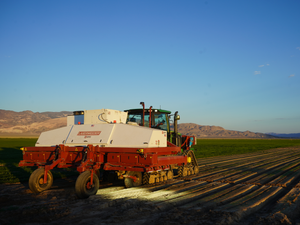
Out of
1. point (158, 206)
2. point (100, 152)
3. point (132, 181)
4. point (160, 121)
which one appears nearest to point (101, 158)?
point (100, 152)

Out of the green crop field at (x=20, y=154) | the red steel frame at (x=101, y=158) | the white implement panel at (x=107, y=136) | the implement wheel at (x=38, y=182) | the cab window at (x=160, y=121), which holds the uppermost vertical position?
the cab window at (x=160, y=121)

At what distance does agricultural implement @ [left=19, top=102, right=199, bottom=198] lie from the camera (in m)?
7.77

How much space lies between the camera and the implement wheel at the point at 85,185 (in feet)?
23.1

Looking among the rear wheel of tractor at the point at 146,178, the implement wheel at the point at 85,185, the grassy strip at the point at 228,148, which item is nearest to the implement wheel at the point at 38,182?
the implement wheel at the point at 85,185

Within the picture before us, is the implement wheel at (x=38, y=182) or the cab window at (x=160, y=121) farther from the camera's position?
the cab window at (x=160, y=121)

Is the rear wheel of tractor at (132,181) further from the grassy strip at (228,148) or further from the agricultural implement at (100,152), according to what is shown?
the grassy strip at (228,148)

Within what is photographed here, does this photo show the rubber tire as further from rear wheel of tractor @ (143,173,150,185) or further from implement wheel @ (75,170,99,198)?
implement wheel @ (75,170,99,198)

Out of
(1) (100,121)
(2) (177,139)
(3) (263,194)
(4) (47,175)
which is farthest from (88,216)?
(2) (177,139)

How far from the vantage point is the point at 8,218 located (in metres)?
5.45

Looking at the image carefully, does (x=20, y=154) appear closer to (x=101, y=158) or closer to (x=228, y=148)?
(x=101, y=158)

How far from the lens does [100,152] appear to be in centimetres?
829

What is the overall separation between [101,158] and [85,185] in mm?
1251

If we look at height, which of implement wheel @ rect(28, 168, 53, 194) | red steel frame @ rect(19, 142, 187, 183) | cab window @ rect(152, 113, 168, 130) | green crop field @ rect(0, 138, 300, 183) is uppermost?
cab window @ rect(152, 113, 168, 130)

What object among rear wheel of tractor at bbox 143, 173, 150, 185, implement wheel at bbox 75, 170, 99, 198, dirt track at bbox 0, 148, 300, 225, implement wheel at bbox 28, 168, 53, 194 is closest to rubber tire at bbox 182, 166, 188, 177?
dirt track at bbox 0, 148, 300, 225
